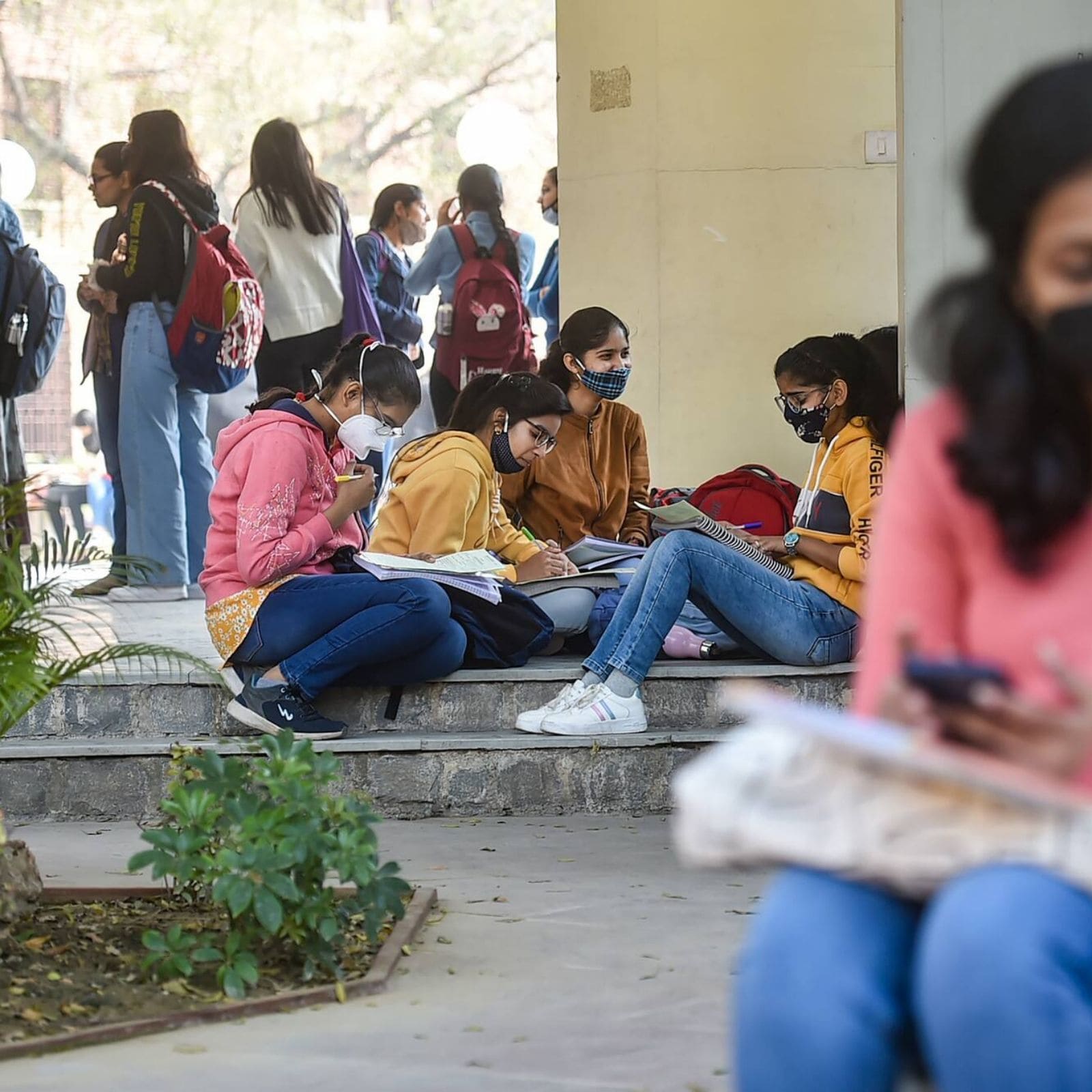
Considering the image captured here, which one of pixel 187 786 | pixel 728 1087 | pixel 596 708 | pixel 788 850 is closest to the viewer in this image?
pixel 788 850

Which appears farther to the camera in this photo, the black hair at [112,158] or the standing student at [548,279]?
the standing student at [548,279]

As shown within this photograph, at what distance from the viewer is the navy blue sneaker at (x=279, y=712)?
5.24 meters

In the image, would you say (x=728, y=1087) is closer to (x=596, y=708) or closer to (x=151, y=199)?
(x=596, y=708)

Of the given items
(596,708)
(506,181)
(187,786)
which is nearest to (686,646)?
(596,708)

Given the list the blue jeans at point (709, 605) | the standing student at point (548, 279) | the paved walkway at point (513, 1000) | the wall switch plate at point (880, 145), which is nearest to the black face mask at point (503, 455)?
the blue jeans at point (709, 605)

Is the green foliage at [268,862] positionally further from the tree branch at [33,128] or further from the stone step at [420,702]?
the tree branch at [33,128]

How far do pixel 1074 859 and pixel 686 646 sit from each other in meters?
4.08

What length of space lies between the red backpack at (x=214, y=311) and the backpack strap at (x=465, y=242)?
128 cm

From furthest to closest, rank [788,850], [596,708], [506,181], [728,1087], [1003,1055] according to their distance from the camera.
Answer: [506,181] → [596,708] → [728,1087] → [788,850] → [1003,1055]

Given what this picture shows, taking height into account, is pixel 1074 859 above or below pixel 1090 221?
below

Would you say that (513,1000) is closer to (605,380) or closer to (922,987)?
(922,987)

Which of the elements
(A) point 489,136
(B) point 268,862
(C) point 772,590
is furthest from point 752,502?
(A) point 489,136

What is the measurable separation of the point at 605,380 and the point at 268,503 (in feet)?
5.19

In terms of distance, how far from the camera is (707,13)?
290 inches
